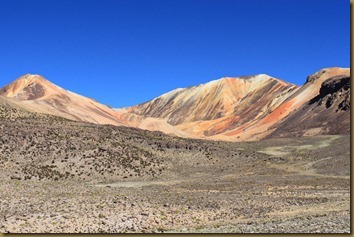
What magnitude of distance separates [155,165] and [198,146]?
13.5 m

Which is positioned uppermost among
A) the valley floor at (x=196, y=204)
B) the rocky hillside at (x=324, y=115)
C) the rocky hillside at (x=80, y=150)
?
the rocky hillside at (x=324, y=115)

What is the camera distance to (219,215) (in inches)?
937

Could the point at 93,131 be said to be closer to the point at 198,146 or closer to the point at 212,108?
the point at 198,146

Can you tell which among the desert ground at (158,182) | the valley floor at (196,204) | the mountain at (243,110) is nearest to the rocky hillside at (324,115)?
the mountain at (243,110)

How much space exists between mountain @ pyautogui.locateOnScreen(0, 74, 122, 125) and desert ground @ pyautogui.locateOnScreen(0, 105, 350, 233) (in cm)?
5294

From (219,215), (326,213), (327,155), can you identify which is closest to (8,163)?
(219,215)

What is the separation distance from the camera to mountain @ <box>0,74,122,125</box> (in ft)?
392

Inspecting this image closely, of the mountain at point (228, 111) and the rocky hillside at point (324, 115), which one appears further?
the mountain at point (228, 111)

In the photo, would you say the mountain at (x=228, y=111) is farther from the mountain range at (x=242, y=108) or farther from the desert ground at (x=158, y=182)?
the desert ground at (x=158, y=182)

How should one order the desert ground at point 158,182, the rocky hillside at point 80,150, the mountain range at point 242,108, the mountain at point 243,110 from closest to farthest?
the desert ground at point 158,182 < the rocky hillside at point 80,150 < the mountain range at point 242,108 < the mountain at point 243,110

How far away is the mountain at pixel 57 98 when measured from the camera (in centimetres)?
11956

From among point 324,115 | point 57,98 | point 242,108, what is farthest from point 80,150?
point 242,108

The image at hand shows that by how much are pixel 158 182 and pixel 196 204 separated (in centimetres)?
1585

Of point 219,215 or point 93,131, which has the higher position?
point 93,131
